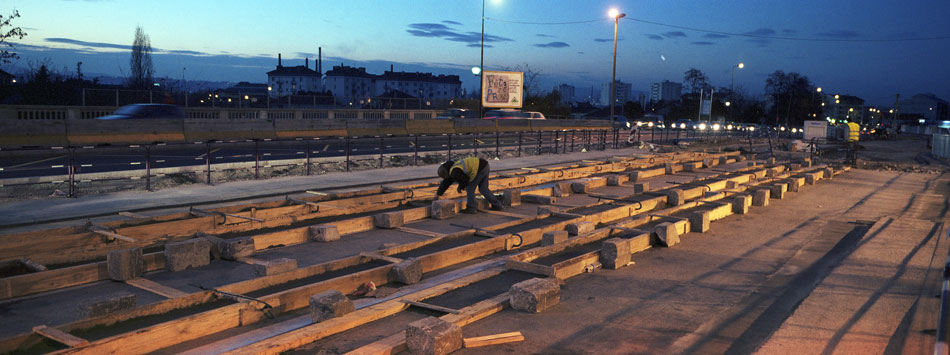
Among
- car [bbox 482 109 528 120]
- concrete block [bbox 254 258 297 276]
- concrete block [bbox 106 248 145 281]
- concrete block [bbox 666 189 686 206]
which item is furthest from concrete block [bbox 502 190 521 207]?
car [bbox 482 109 528 120]

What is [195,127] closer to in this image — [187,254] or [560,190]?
[560,190]

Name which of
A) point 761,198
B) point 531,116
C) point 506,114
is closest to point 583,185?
point 761,198

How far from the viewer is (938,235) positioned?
40.2 ft

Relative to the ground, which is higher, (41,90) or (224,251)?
(41,90)

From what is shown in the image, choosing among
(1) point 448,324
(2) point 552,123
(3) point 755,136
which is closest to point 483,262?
(1) point 448,324

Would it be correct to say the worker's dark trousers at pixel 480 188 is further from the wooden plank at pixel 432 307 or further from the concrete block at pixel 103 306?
the concrete block at pixel 103 306

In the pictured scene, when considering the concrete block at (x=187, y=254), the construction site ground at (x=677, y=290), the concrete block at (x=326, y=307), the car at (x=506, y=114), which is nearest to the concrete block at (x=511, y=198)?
the construction site ground at (x=677, y=290)

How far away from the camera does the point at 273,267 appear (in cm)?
772

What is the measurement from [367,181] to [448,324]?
1234cm

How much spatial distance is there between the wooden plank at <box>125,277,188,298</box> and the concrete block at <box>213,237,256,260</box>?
1.29m

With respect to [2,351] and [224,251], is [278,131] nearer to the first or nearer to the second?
[224,251]

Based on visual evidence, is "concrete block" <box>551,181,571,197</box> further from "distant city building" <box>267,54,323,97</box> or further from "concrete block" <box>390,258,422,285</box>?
"distant city building" <box>267,54,323,97</box>

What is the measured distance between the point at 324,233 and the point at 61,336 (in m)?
5.14

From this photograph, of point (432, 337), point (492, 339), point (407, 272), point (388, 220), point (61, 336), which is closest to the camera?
point (61, 336)
